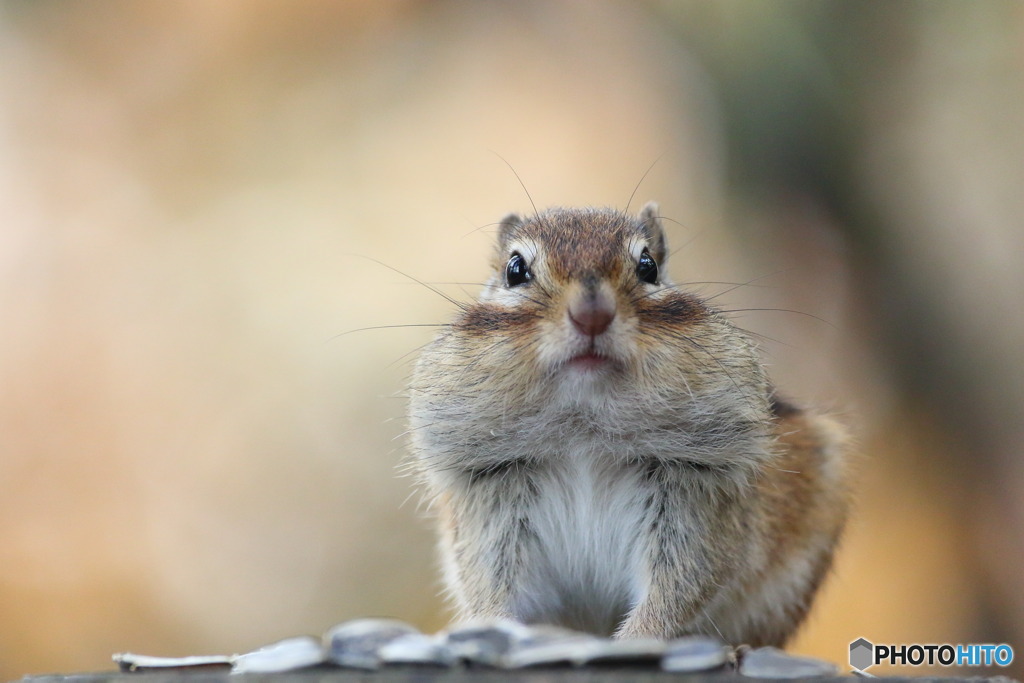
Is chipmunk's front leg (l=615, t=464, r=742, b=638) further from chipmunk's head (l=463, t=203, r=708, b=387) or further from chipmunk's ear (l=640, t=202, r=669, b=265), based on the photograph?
chipmunk's ear (l=640, t=202, r=669, b=265)

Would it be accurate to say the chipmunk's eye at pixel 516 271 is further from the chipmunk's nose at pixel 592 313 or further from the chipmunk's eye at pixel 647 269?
the chipmunk's nose at pixel 592 313

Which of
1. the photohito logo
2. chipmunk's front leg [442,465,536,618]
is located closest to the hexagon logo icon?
the photohito logo

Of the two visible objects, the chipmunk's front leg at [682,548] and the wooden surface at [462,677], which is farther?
the chipmunk's front leg at [682,548]

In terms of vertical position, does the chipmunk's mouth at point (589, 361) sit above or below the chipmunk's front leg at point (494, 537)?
above

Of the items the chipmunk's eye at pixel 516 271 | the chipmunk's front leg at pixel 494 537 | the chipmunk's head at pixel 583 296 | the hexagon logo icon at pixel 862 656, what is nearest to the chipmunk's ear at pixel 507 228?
the chipmunk's head at pixel 583 296

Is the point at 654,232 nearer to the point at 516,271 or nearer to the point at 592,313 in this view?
the point at 516,271

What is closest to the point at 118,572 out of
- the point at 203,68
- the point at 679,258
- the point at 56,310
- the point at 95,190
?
the point at 56,310

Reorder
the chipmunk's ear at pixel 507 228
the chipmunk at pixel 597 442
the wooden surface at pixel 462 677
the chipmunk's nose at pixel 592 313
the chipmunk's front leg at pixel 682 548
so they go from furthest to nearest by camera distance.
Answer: the chipmunk's ear at pixel 507 228 < the chipmunk's front leg at pixel 682 548 < the chipmunk at pixel 597 442 < the chipmunk's nose at pixel 592 313 < the wooden surface at pixel 462 677
